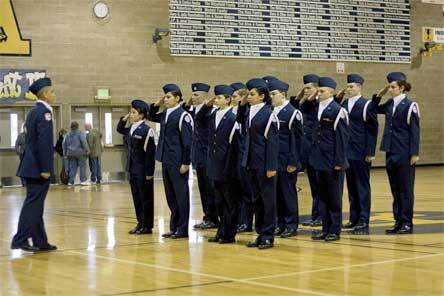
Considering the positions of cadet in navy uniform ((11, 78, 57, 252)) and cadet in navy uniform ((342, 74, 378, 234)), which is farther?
cadet in navy uniform ((342, 74, 378, 234))

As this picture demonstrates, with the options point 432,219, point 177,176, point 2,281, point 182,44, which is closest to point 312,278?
point 2,281

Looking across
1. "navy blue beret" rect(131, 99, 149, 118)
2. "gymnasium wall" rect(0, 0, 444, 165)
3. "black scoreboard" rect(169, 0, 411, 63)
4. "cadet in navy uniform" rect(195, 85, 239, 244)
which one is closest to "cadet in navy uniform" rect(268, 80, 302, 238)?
"cadet in navy uniform" rect(195, 85, 239, 244)

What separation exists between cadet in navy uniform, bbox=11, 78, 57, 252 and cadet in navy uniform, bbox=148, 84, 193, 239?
5.46 ft

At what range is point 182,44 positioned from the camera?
984 inches

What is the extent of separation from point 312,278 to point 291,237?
10.0 ft

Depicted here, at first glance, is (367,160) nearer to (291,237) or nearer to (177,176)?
(291,237)

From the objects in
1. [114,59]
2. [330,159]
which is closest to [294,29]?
[114,59]

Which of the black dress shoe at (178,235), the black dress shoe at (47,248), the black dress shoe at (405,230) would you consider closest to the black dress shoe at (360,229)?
the black dress shoe at (405,230)

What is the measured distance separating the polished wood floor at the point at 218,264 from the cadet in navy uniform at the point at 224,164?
31cm

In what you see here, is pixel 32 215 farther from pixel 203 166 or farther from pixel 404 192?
pixel 404 192

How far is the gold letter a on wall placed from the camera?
2266cm

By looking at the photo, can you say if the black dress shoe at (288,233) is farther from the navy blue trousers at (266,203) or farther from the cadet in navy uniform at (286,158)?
the navy blue trousers at (266,203)

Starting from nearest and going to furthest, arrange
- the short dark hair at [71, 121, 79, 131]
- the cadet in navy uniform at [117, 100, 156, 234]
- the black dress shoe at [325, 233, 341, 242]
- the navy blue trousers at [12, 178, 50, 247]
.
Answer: the navy blue trousers at [12, 178, 50, 247]
the black dress shoe at [325, 233, 341, 242]
the cadet in navy uniform at [117, 100, 156, 234]
the short dark hair at [71, 121, 79, 131]

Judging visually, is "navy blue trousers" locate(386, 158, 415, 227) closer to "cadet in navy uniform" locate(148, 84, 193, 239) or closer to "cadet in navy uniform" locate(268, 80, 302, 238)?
"cadet in navy uniform" locate(268, 80, 302, 238)
